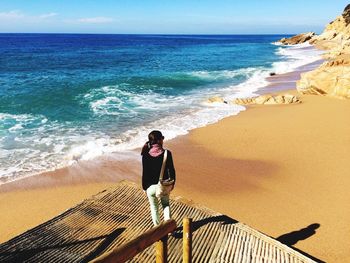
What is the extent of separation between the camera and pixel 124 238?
6258 mm

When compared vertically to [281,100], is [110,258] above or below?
above

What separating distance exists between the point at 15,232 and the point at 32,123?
10.2 metres

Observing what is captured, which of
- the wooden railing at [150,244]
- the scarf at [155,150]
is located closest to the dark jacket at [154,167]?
the scarf at [155,150]

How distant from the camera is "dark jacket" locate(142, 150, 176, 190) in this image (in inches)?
218

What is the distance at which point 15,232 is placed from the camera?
25.1ft

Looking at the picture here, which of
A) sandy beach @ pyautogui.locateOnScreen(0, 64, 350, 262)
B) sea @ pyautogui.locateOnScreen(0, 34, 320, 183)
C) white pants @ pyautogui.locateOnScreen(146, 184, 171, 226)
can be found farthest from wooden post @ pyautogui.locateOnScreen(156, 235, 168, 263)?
sea @ pyautogui.locateOnScreen(0, 34, 320, 183)

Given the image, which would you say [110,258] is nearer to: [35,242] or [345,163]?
[35,242]

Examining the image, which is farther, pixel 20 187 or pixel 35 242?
pixel 20 187

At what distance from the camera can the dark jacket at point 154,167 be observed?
18.2 ft

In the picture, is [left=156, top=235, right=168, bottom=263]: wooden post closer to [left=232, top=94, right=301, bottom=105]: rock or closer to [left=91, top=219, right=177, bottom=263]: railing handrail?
[left=91, top=219, right=177, bottom=263]: railing handrail

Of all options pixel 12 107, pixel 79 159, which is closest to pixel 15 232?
pixel 79 159

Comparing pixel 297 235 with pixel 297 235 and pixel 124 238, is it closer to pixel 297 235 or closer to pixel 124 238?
pixel 297 235

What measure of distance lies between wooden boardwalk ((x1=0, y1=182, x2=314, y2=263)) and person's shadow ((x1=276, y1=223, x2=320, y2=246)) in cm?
129

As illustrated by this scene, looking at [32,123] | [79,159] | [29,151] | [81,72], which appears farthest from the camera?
[81,72]
